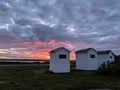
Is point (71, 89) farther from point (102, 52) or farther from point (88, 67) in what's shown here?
point (102, 52)

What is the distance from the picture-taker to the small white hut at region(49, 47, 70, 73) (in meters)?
26.3

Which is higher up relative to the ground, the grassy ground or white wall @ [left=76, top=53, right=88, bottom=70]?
white wall @ [left=76, top=53, right=88, bottom=70]

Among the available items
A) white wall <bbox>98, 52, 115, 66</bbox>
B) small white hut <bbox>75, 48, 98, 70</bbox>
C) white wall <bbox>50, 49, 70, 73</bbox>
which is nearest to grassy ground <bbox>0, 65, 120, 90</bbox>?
white wall <bbox>50, 49, 70, 73</bbox>

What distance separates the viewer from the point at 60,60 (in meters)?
26.5

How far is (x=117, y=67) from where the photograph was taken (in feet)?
74.9

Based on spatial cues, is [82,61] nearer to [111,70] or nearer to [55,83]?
[111,70]

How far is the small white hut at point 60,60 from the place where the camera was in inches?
1037

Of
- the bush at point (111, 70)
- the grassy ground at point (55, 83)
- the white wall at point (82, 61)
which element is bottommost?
the grassy ground at point (55, 83)

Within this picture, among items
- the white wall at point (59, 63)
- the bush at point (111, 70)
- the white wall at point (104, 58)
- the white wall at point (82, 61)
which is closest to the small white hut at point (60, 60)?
the white wall at point (59, 63)

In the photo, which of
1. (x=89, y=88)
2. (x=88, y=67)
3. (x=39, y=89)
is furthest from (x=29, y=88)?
(x=88, y=67)

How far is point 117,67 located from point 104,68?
6.99 feet

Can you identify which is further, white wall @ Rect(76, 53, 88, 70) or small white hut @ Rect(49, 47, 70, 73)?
white wall @ Rect(76, 53, 88, 70)

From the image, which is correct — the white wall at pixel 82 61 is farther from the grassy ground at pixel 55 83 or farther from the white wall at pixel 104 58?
the grassy ground at pixel 55 83

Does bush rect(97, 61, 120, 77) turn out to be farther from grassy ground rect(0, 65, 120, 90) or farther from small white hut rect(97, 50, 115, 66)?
small white hut rect(97, 50, 115, 66)
